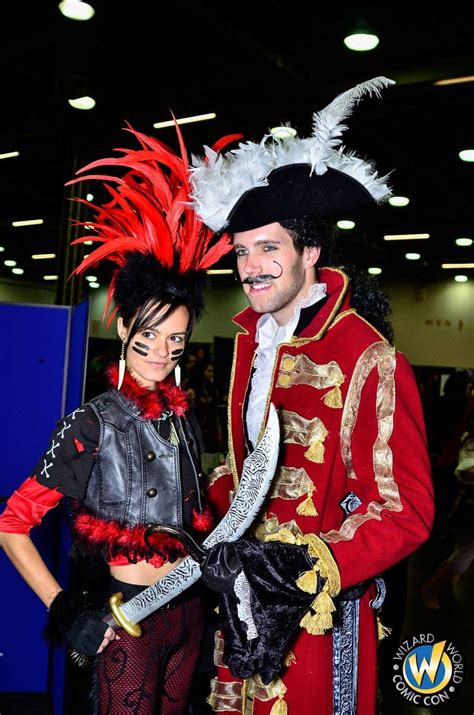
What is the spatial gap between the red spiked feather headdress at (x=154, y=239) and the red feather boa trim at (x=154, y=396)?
0.18 metres

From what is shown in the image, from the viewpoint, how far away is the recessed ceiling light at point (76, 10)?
427 centimetres

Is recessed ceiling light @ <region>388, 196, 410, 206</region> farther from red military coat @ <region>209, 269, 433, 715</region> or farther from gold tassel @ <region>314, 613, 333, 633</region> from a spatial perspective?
gold tassel @ <region>314, 613, 333, 633</region>

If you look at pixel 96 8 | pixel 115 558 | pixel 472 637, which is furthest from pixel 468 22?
pixel 115 558

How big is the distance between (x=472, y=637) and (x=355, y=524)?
3573 millimetres

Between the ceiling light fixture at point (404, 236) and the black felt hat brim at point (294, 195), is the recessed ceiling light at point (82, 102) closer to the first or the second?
the black felt hat brim at point (294, 195)

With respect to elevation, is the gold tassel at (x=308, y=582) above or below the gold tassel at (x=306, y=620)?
above

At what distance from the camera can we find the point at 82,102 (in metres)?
5.76

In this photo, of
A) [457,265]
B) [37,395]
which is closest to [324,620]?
[37,395]

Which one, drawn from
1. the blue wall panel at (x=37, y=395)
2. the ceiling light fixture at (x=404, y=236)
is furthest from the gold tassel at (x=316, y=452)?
the ceiling light fixture at (x=404, y=236)

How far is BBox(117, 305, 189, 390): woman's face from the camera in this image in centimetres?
189

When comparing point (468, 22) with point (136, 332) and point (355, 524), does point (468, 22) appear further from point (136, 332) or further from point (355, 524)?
point (355, 524)

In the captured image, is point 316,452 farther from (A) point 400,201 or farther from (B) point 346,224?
(B) point 346,224

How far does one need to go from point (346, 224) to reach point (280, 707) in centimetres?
922

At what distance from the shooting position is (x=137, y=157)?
1.99m
